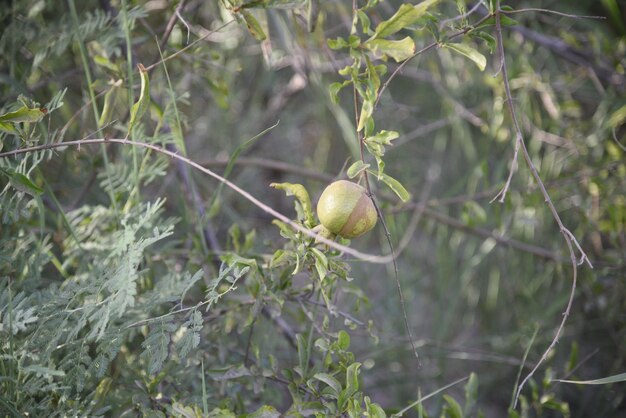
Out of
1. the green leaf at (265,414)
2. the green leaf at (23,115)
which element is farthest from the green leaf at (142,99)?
the green leaf at (265,414)

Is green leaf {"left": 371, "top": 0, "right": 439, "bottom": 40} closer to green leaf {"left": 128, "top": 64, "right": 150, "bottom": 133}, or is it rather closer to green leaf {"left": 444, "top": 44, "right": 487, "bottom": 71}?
green leaf {"left": 444, "top": 44, "right": 487, "bottom": 71}

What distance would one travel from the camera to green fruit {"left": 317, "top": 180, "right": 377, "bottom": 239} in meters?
0.61

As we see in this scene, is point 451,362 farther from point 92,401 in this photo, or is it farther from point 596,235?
point 92,401

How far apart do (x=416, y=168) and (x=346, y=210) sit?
1.36 meters

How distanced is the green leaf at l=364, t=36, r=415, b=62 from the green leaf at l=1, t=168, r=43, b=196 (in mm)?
447

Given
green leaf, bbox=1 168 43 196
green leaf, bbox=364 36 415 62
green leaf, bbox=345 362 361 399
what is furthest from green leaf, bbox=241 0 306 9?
green leaf, bbox=345 362 361 399

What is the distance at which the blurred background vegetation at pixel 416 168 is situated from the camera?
0.93m

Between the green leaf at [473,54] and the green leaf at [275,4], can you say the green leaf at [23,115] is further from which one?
the green leaf at [473,54]

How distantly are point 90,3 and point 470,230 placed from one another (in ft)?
3.54

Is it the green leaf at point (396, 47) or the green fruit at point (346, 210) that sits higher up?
the green leaf at point (396, 47)

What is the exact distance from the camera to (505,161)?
144 centimetres

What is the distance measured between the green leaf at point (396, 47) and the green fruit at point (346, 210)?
0.16 m

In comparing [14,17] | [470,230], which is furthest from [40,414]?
[470,230]

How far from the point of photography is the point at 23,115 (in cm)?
64
